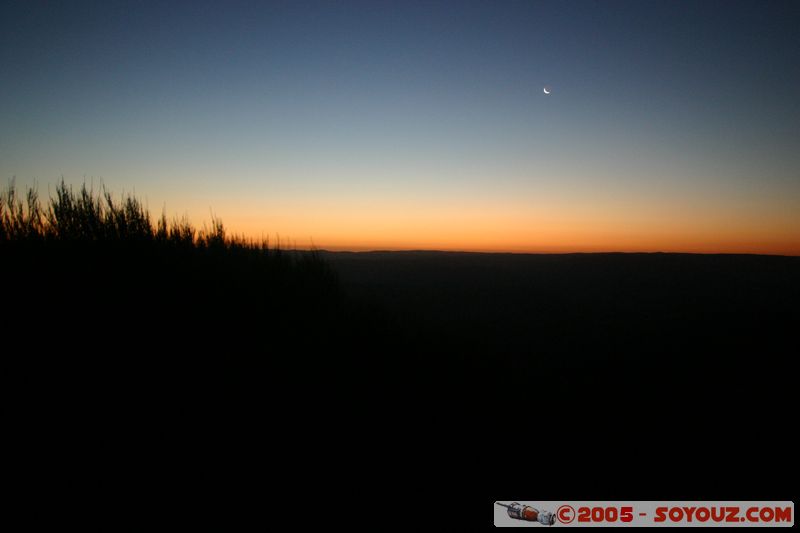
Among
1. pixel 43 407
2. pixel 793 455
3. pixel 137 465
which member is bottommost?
pixel 793 455

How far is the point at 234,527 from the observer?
2.55 metres

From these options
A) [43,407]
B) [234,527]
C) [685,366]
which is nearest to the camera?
[234,527]

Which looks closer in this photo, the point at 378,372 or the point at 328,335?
the point at 378,372

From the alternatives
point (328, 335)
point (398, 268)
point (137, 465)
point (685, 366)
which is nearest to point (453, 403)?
point (328, 335)

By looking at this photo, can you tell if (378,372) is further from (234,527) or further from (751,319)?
(751,319)

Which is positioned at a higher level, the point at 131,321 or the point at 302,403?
the point at 131,321

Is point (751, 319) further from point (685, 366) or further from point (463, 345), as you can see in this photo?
point (463, 345)

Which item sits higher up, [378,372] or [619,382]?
[378,372]

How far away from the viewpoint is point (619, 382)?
5.72 m

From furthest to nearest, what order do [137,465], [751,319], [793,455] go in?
1. [751,319]
2. [793,455]
3. [137,465]

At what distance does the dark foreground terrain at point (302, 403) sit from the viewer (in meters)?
2.87

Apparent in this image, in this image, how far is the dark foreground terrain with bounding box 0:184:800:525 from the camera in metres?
2.87

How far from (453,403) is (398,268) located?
19152 millimetres

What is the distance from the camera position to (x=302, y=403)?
11.7 ft
